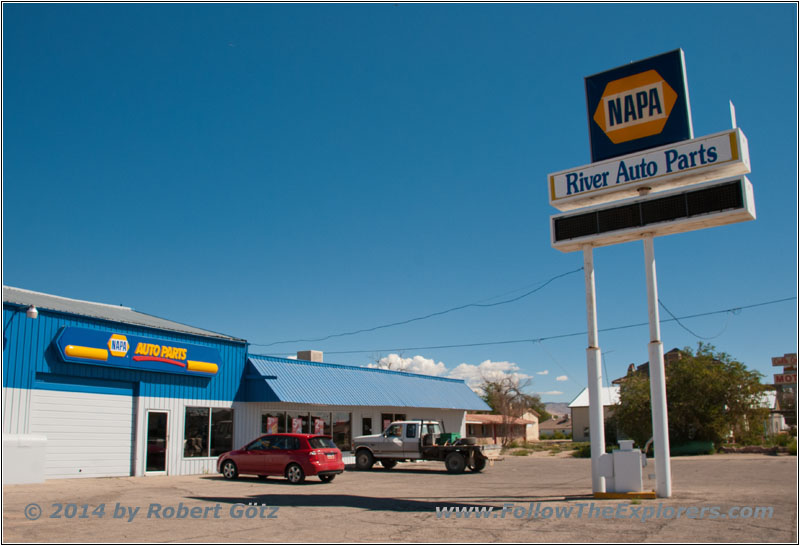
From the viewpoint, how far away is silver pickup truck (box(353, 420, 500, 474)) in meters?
25.4

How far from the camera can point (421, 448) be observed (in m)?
26.2

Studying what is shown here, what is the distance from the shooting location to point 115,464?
70.3ft

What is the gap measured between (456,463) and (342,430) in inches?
276

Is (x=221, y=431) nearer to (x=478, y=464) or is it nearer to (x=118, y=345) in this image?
(x=118, y=345)

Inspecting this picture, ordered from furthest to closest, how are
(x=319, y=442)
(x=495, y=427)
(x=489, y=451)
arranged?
(x=495, y=427)
(x=489, y=451)
(x=319, y=442)

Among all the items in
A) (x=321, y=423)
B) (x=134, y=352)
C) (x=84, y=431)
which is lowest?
(x=321, y=423)

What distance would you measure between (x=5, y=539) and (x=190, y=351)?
48.6 ft

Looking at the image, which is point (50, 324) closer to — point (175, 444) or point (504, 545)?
point (175, 444)

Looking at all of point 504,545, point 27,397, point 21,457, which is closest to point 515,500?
point 504,545

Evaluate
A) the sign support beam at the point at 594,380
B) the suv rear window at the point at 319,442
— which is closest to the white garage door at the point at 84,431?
the suv rear window at the point at 319,442

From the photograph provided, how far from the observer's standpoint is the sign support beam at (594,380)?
15227 mm

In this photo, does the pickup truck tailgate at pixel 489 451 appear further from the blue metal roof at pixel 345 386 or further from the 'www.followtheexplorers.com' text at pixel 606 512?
the 'www.followtheexplorers.com' text at pixel 606 512

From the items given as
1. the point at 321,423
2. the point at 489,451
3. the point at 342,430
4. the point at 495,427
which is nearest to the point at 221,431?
the point at 321,423

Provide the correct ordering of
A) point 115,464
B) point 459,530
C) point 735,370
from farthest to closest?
point 735,370 < point 115,464 < point 459,530
